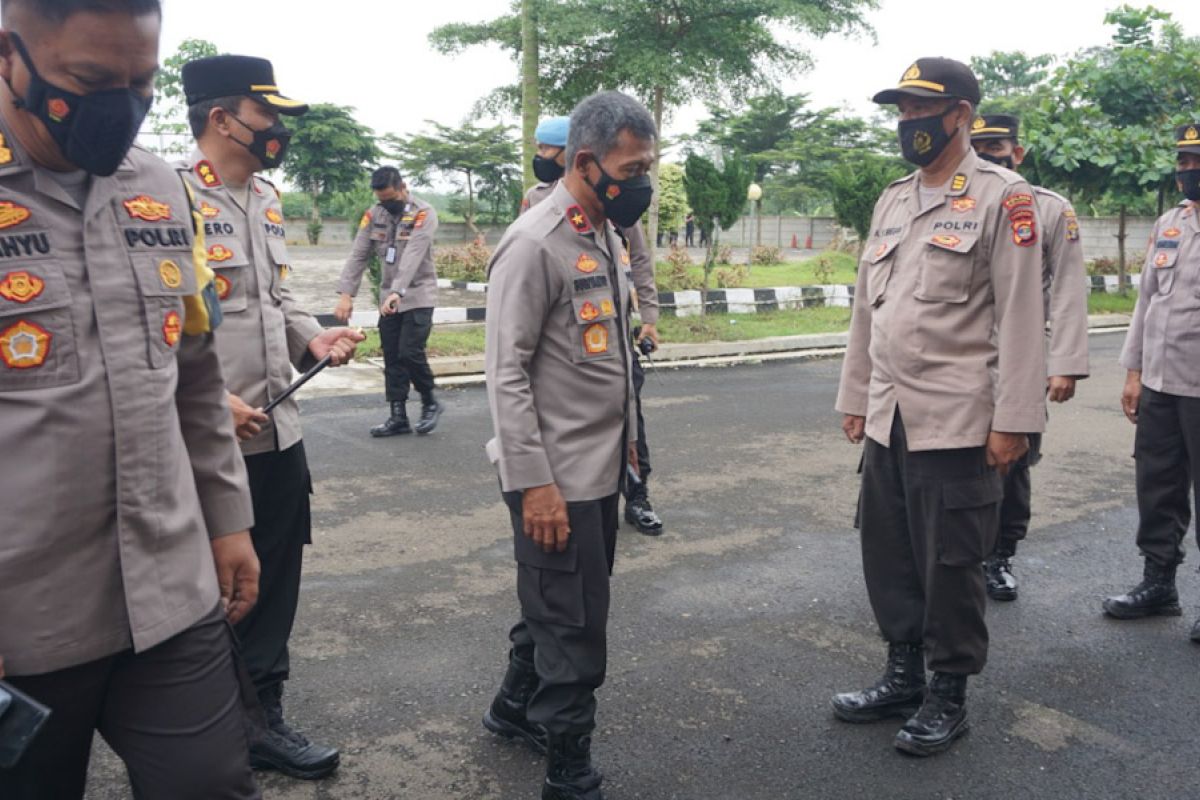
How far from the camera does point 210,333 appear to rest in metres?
2.00

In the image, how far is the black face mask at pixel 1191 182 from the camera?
435 cm

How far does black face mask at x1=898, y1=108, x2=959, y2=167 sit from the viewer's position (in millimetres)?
3256

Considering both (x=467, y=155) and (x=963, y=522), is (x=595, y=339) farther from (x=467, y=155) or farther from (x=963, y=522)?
(x=467, y=155)

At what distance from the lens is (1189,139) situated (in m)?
4.39

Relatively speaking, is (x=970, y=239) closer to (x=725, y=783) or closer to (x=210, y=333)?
(x=725, y=783)

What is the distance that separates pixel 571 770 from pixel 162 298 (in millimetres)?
1714

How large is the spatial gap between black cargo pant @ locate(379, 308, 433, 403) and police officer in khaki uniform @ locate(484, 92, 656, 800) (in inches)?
191

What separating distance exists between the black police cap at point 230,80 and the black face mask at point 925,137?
6.43 ft

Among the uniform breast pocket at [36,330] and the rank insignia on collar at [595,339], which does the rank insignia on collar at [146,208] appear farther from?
the rank insignia on collar at [595,339]

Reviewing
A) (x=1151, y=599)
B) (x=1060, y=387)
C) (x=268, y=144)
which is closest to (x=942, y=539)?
(x=1060, y=387)

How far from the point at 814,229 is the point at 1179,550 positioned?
40.1 metres

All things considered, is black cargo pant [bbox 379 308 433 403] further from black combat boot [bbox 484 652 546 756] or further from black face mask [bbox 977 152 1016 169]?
black combat boot [bbox 484 652 546 756]

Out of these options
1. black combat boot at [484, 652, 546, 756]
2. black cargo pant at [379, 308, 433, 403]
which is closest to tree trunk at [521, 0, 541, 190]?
black cargo pant at [379, 308, 433, 403]

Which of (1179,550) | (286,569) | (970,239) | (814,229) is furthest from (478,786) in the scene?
(814,229)
